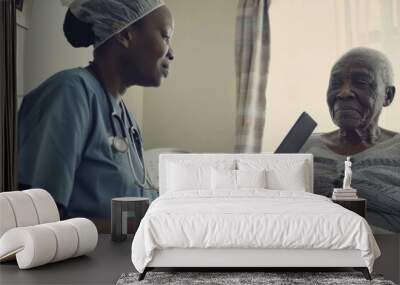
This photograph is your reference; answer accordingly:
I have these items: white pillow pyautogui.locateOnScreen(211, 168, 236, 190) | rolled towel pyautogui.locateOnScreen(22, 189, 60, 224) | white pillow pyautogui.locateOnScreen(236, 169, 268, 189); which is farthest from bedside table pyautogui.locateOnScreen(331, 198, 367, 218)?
rolled towel pyautogui.locateOnScreen(22, 189, 60, 224)

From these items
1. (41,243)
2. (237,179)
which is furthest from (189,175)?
(41,243)

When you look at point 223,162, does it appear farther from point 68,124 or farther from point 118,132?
point 68,124

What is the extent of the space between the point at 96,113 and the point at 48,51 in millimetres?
984

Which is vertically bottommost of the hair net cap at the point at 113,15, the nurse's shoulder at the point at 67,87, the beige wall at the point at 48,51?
the nurse's shoulder at the point at 67,87

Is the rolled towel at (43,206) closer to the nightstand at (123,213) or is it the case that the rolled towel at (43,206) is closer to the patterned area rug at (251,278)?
the nightstand at (123,213)

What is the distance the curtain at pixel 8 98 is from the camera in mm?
6602

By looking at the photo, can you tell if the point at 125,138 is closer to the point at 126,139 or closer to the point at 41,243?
the point at 126,139

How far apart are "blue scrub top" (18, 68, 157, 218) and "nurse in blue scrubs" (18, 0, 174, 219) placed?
0.01 metres

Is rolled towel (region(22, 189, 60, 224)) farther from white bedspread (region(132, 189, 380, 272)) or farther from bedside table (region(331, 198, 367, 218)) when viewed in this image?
bedside table (region(331, 198, 367, 218))

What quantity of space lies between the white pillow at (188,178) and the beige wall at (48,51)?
2.94 ft

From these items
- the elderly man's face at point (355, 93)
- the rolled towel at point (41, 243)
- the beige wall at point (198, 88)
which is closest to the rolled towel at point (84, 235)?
the rolled towel at point (41, 243)

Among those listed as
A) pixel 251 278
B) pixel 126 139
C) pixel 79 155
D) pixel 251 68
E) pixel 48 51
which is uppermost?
pixel 48 51

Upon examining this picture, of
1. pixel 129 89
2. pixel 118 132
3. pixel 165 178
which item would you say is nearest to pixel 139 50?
pixel 129 89

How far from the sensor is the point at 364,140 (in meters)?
7.05
